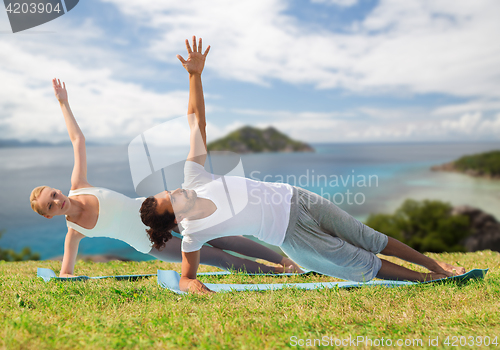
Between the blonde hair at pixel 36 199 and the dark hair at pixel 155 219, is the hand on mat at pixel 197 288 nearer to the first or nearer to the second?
the dark hair at pixel 155 219

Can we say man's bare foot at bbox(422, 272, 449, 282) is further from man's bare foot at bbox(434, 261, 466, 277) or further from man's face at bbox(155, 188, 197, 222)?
man's face at bbox(155, 188, 197, 222)

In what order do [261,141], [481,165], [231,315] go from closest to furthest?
[231,315] → [481,165] → [261,141]

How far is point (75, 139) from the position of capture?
3904 millimetres

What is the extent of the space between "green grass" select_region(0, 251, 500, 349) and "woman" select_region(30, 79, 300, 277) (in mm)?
629

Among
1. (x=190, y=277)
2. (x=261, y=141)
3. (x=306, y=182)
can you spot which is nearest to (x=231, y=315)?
(x=190, y=277)

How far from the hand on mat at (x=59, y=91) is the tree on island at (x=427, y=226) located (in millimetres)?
17010

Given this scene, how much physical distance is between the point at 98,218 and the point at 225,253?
4.85 feet

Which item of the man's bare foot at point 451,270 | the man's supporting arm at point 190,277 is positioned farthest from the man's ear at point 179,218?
the man's bare foot at point 451,270

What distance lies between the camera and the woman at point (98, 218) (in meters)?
3.40

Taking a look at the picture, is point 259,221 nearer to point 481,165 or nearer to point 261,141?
point 481,165

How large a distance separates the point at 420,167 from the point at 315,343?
32532mm

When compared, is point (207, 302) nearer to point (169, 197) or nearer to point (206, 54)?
point (169, 197)

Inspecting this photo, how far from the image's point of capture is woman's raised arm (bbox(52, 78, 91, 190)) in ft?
12.4

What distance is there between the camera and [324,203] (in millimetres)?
3271
